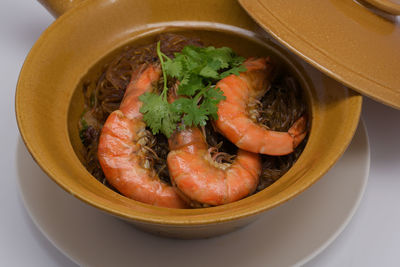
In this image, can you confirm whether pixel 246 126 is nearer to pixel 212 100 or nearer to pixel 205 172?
pixel 212 100

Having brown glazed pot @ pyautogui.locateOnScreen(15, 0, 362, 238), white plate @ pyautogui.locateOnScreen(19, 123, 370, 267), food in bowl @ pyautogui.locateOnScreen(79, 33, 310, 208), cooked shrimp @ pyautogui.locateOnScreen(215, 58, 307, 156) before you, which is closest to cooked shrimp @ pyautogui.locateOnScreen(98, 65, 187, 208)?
food in bowl @ pyautogui.locateOnScreen(79, 33, 310, 208)

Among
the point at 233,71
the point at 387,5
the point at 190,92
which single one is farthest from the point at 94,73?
the point at 387,5

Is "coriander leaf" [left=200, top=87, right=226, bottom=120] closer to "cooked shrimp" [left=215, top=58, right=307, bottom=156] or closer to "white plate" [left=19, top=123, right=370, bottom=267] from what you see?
"cooked shrimp" [left=215, top=58, right=307, bottom=156]

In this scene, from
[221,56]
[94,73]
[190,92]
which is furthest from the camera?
[94,73]

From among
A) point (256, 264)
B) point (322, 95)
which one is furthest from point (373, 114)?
point (256, 264)

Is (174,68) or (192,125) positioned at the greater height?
(174,68)
